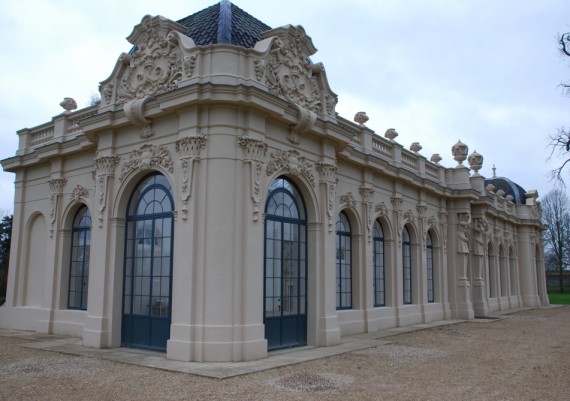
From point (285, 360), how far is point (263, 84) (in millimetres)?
5618

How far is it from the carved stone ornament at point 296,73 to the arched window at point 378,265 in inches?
207

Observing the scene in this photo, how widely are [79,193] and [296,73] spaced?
6714mm

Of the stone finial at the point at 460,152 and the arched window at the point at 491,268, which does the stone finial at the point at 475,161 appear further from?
the arched window at the point at 491,268

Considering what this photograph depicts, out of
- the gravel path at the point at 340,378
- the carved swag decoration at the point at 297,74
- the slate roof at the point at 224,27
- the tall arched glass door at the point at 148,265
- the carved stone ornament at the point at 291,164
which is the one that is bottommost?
the gravel path at the point at 340,378

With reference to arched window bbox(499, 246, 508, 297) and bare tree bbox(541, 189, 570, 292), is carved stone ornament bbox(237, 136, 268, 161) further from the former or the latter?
bare tree bbox(541, 189, 570, 292)

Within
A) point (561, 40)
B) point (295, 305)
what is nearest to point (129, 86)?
point (295, 305)

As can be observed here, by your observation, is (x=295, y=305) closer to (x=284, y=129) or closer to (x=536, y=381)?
(x=284, y=129)

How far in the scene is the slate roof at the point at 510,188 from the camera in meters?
32.2

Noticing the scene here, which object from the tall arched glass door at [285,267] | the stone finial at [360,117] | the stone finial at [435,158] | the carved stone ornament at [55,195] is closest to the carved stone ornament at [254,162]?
the tall arched glass door at [285,267]

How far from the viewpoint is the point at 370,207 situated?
1608cm

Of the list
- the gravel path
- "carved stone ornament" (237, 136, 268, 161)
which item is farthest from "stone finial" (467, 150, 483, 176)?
"carved stone ornament" (237, 136, 268, 161)

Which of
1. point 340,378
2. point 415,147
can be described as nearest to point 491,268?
point 415,147

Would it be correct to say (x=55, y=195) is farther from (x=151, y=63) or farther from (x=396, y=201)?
(x=396, y=201)

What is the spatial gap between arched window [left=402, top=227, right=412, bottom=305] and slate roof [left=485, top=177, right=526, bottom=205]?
16.2m
